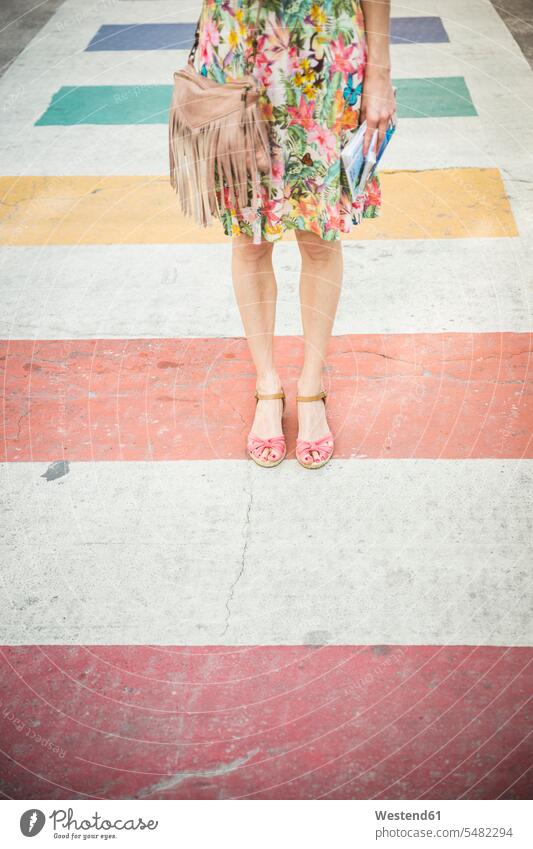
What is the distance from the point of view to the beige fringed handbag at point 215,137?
5.54ft

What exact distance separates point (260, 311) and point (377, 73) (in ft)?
2.18

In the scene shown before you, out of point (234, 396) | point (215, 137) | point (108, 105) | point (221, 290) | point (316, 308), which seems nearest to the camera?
point (215, 137)

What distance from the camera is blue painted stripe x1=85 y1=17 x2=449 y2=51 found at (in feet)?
15.3

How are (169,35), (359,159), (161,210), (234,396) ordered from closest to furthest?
(359,159)
(234,396)
(161,210)
(169,35)

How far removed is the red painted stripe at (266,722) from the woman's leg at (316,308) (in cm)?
68

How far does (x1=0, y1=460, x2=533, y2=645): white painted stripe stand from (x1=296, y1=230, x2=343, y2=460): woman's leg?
0.15 m

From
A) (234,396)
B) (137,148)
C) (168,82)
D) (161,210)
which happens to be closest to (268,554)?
(234,396)

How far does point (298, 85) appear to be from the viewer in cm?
175

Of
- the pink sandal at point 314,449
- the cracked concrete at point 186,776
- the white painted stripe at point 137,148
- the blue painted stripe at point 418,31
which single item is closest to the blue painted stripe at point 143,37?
the white painted stripe at point 137,148

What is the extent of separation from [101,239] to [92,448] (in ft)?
4.09

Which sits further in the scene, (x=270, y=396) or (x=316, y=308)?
(x=270, y=396)

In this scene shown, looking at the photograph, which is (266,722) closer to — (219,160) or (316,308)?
(316,308)

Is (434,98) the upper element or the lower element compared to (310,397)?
upper
